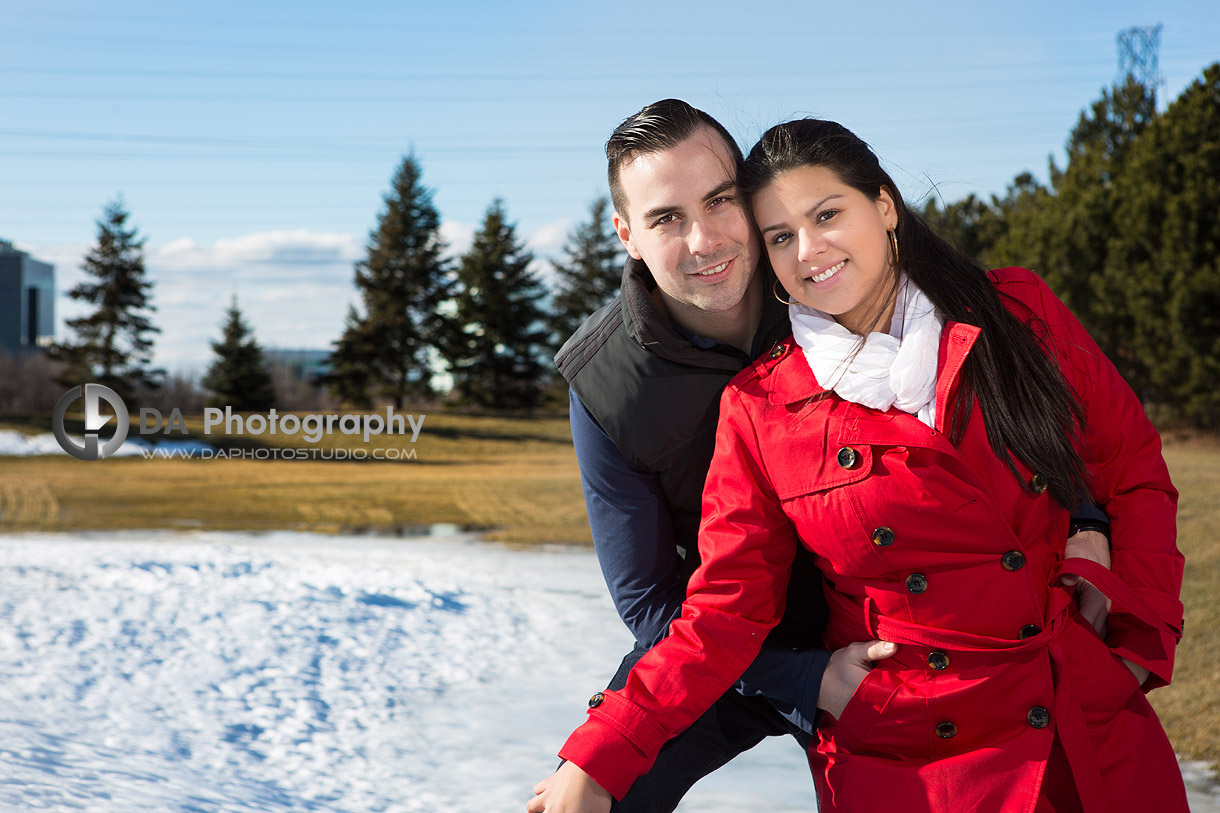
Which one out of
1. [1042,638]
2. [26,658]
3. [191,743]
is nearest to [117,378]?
[26,658]

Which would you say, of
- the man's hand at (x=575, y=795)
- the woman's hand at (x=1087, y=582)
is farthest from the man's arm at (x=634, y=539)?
the woman's hand at (x=1087, y=582)

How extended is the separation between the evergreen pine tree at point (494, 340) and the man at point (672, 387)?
971 cm

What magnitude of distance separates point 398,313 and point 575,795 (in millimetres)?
10938

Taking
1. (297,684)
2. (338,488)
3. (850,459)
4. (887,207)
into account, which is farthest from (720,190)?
(338,488)

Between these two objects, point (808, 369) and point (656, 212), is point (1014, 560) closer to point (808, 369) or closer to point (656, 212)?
point (808, 369)

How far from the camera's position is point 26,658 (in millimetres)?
4117

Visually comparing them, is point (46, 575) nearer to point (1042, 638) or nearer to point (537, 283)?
point (1042, 638)

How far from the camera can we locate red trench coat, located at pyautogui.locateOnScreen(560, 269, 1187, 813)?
1328 millimetres

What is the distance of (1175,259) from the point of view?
10359 millimetres

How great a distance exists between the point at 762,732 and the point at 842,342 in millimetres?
868

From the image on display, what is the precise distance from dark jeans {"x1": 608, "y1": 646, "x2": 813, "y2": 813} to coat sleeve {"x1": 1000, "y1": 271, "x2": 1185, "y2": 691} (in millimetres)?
583
